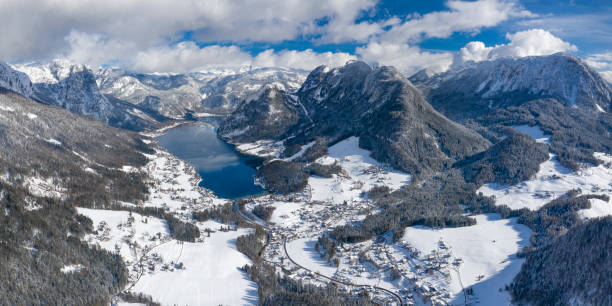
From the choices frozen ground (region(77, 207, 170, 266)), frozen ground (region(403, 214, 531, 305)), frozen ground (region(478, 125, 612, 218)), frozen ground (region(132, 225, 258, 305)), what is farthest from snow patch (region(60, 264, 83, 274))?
frozen ground (region(478, 125, 612, 218))

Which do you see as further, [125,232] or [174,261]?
[125,232]

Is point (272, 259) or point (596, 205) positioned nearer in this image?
point (272, 259)

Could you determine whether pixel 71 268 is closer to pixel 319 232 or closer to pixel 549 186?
pixel 319 232

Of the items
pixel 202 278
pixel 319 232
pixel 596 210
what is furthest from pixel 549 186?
pixel 202 278

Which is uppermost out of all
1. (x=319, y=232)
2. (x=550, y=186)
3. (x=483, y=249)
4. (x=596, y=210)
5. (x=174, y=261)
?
(x=550, y=186)

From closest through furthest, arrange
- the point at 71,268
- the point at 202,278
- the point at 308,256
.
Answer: the point at 71,268 → the point at 202,278 → the point at 308,256

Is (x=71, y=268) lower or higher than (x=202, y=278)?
higher

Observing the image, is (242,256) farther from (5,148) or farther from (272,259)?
(5,148)

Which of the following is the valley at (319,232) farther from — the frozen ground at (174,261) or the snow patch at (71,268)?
the frozen ground at (174,261)

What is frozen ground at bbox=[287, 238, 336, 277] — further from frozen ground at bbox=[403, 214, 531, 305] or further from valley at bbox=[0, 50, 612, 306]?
frozen ground at bbox=[403, 214, 531, 305]

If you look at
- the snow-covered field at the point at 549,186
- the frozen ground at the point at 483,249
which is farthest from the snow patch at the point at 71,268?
the snow-covered field at the point at 549,186

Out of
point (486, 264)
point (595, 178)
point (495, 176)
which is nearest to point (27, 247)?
point (486, 264)
